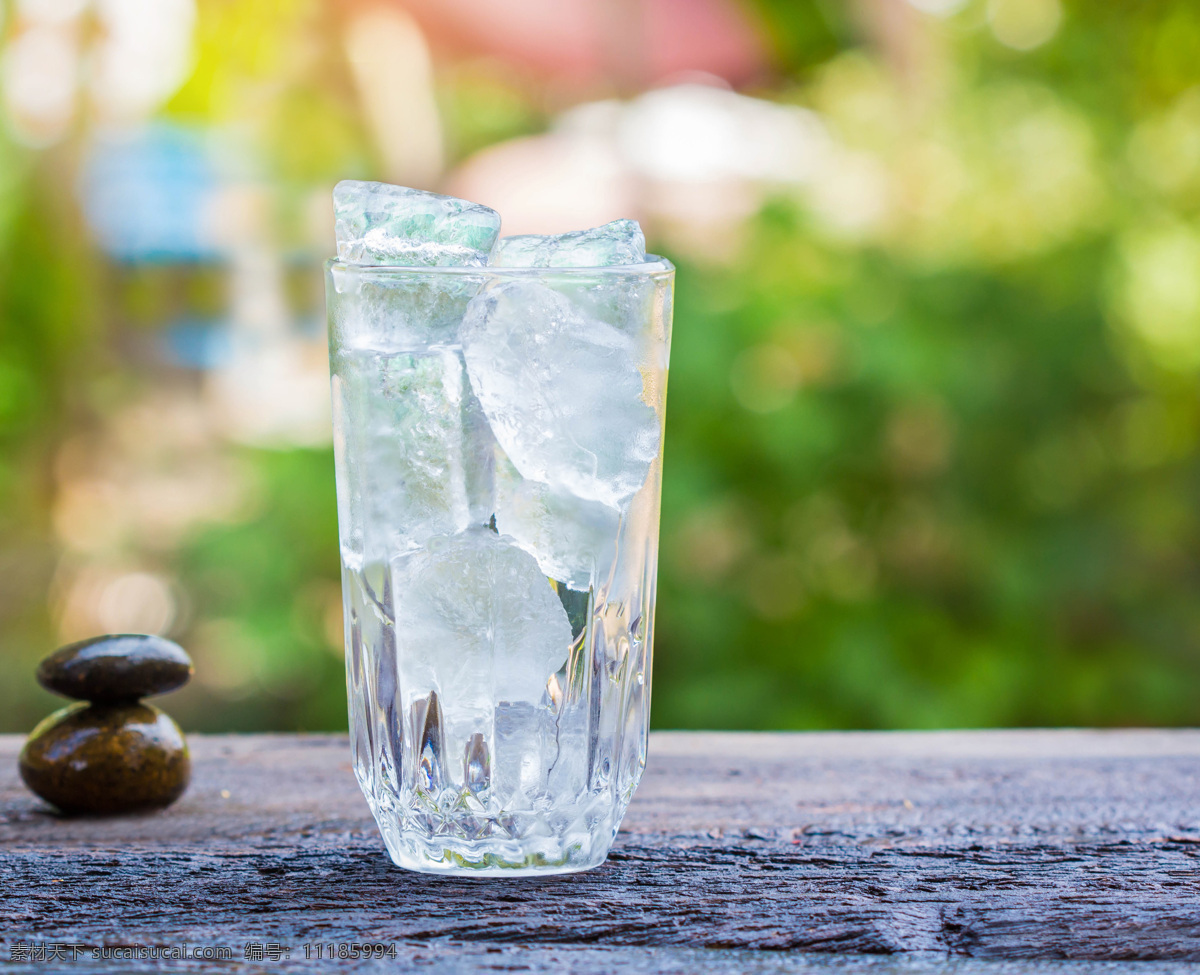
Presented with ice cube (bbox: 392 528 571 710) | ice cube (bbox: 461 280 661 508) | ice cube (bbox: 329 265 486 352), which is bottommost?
ice cube (bbox: 392 528 571 710)

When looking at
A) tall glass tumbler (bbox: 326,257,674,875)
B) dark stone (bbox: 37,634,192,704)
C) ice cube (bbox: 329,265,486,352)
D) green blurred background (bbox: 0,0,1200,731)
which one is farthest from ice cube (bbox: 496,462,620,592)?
green blurred background (bbox: 0,0,1200,731)

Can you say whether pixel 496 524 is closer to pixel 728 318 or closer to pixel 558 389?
pixel 558 389

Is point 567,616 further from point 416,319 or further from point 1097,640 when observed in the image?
point 1097,640

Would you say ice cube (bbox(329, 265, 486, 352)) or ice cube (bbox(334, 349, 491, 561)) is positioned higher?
ice cube (bbox(329, 265, 486, 352))

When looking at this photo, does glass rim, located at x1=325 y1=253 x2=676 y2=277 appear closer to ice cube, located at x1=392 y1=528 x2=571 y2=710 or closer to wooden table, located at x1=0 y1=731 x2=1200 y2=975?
ice cube, located at x1=392 y1=528 x2=571 y2=710

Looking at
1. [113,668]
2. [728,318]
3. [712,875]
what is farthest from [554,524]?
[728,318]

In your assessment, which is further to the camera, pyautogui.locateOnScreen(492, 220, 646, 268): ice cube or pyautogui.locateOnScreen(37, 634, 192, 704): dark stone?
pyautogui.locateOnScreen(37, 634, 192, 704): dark stone

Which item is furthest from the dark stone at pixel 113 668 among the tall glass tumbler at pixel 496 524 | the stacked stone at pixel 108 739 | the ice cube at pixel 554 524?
the ice cube at pixel 554 524
